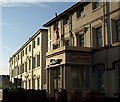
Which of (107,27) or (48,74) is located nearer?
(107,27)

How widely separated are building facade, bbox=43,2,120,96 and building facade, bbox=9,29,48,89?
1478cm

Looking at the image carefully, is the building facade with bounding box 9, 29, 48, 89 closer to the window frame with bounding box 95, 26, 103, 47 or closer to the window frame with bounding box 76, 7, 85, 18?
the window frame with bounding box 76, 7, 85, 18

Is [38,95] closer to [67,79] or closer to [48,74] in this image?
[48,74]

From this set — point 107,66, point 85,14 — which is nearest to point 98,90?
point 107,66

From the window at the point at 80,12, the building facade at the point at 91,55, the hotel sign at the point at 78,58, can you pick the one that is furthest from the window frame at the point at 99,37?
the window at the point at 80,12

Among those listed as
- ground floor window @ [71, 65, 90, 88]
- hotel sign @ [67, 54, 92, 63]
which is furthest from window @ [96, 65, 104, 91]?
hotel sign @ [67, 54, 92, 63]

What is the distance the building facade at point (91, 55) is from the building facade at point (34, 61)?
1478 cm

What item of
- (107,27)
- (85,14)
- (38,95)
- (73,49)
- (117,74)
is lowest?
(38,95)

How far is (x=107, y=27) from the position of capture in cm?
2878

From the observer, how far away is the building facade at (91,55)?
1097 inches

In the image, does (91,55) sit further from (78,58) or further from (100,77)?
(100,77)

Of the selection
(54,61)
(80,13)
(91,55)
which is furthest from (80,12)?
(54,61)

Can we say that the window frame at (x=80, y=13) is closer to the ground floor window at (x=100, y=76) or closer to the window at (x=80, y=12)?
the window at (x=80, y=12)

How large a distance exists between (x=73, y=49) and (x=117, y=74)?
4935 mm
